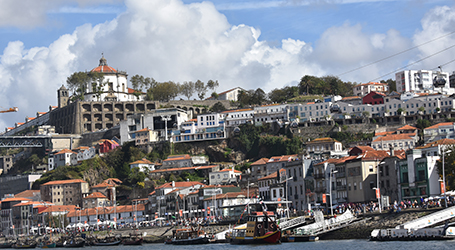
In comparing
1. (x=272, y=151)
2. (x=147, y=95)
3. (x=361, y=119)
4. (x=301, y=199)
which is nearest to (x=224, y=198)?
(x=301, y=199)

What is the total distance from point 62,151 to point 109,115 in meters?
17.8

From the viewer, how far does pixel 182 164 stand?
4980 inches

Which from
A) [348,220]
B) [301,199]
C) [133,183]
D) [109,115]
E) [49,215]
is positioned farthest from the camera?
[109,115]

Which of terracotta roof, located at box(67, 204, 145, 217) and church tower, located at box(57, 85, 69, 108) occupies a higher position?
church tower, located at box(57, 85, 69, 108)

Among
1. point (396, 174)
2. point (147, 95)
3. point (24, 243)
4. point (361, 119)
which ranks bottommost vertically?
point (24, 243)

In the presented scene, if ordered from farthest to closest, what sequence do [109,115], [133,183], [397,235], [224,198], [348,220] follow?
[109,115]
[133,183]
[224,198]
[348,220]
[397,235]

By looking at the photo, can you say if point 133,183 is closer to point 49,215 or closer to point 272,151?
point 49,215

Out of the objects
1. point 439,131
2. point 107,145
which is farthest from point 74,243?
point 439,131

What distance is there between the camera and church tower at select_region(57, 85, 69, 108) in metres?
176

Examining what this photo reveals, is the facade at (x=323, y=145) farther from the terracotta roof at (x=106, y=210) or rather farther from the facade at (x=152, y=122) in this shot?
the facade at (x=152, y=122)

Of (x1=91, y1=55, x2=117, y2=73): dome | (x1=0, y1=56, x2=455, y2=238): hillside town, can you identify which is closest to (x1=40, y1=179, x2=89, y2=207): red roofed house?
(x1=0, y1=56, x2=455, y2=238): hillside town

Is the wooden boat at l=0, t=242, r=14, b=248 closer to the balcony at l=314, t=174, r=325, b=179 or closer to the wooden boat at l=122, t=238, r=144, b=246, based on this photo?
the wooden boat at l=122, t=238, r=144, b=246

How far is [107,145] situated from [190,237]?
7274 centimetres

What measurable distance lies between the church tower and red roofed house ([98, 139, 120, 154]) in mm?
37168
